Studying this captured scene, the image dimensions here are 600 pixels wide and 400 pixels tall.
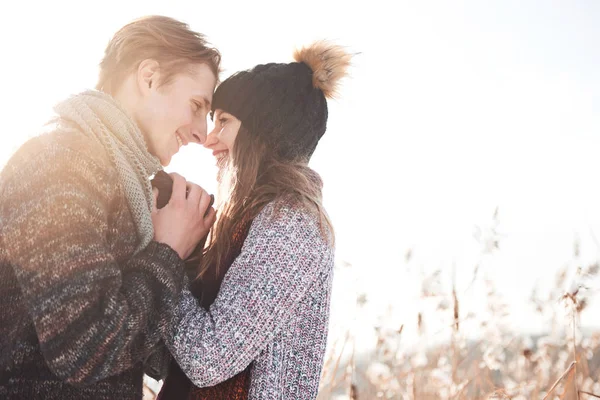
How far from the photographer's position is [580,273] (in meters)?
2.48

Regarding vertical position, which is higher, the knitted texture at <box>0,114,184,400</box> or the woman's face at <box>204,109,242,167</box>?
the woman's face at <box>204,109,242,167</box>

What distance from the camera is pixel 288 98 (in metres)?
2.29

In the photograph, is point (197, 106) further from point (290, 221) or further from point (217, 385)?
point (217, 385)

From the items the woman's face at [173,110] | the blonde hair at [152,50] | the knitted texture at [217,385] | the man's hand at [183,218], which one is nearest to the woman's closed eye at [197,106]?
the woman's face at [173,110]

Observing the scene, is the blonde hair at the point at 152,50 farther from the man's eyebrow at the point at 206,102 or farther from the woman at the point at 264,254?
the woman at the point at 264,254

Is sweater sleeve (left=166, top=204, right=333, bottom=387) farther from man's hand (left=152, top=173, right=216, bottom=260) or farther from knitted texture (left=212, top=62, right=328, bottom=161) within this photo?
knitted texture (left=212, top=62, right=328, bottom=161)

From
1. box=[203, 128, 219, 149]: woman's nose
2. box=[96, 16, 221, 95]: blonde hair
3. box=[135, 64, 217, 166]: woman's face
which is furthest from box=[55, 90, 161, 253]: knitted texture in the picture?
box=[203, 128, 219, 149]: woman's nose

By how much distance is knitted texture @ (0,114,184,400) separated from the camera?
1301mm

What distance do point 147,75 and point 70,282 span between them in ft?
3.00

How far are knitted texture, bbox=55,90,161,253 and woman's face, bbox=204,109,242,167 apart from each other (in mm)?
471

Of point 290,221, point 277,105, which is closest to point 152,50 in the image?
point 277,105

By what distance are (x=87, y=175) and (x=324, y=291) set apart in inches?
33.5

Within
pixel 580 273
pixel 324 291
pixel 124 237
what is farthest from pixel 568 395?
pixel 124 237

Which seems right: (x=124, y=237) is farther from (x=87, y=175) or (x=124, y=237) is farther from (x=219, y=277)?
(x=219, y=277)
